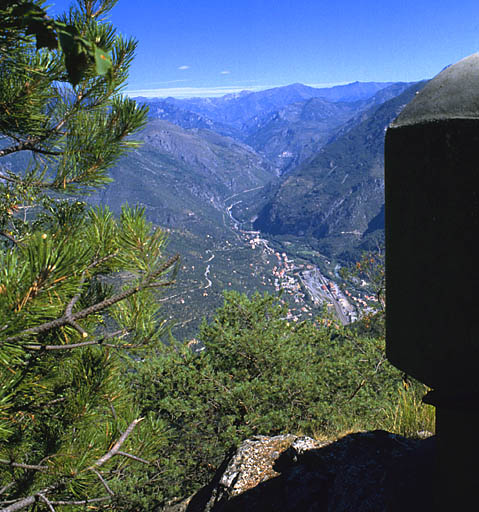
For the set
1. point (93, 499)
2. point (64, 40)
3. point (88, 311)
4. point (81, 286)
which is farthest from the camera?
point (93, 499)

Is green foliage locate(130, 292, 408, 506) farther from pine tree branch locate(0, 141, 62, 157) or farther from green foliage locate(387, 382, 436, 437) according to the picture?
pine tree branch locate(0, 141, 62, 157)

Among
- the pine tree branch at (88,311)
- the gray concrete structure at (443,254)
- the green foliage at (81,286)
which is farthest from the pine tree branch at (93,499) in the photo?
the gray concrete structure at (443,254)

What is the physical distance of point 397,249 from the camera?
1.93 m

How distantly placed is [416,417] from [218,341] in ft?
16.9

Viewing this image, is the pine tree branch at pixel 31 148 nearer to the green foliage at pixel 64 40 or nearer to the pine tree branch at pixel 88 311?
the pine tree branch at pixel 88 311

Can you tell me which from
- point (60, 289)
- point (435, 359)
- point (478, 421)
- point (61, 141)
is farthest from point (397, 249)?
point (61, 141)

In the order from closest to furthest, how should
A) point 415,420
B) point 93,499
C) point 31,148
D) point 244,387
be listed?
point 93,499, point 31,148, point 415,420, point 244,387

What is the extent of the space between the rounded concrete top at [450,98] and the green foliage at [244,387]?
17.7 feet

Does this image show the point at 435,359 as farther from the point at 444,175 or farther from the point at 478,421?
the point at 444,175

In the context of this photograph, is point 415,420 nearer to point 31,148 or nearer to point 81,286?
point 81,286

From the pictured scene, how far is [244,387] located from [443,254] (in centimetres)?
598

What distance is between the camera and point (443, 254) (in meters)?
1.74

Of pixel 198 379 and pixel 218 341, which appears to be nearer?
pixel 198 379

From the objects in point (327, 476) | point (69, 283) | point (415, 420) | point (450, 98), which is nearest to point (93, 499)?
point (69, 283)
